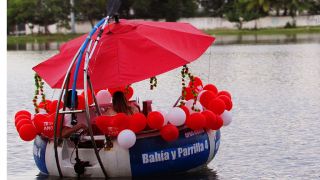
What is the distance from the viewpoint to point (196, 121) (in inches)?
615

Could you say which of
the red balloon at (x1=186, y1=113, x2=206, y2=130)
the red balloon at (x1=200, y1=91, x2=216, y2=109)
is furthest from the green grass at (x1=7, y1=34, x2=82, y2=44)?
the red balloon at (x1=186, y1=113, x2=206, y2=130)

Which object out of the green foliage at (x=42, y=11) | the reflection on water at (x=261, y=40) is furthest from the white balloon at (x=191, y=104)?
the green foliage at (x=42, y=11)

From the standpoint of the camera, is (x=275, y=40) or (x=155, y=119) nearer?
(x=155, y=119)

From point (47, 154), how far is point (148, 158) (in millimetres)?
1960

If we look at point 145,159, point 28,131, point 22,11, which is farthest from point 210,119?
point 22,11

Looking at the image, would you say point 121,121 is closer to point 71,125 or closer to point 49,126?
point 71,125

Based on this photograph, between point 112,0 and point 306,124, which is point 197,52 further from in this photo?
point 306,124

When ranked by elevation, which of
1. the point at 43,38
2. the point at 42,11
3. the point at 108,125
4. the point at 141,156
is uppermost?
the point at 108,125

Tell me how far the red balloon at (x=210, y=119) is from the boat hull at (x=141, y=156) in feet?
0.63

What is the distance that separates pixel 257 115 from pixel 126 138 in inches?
401

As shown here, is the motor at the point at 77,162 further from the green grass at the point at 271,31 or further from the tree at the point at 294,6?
the tree at the point at 294,6

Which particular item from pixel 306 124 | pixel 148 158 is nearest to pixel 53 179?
pixel 148 158

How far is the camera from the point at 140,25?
54.3 feet

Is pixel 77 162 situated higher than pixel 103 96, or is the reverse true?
pixel 103 96
